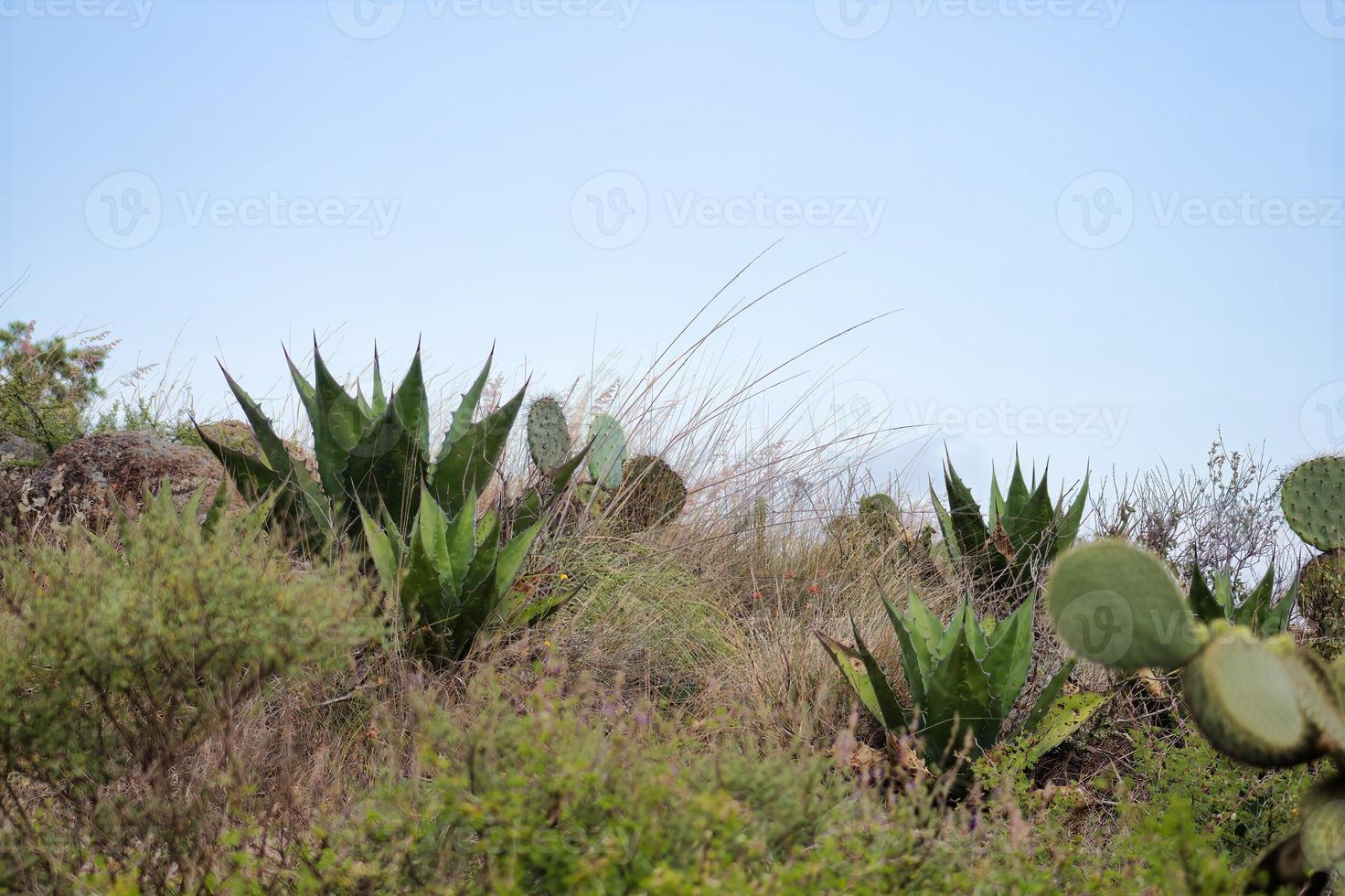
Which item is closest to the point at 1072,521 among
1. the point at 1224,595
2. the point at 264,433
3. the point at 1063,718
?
the point at 1224,595

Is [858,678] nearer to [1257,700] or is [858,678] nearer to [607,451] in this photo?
[1257,700]

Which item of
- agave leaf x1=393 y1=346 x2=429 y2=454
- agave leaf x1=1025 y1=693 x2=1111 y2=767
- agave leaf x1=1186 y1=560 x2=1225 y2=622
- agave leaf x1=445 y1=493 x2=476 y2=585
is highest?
agave leaf x1=393 y1=346 x2=429 y2=454

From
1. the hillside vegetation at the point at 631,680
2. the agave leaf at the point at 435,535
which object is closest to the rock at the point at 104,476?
the hillside vegetation at the point at 631,680

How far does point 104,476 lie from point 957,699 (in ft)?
15.7

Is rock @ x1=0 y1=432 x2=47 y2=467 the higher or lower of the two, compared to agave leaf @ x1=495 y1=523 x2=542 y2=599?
higher

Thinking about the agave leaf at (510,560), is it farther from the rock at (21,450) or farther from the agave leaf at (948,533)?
the rock at (21,450)

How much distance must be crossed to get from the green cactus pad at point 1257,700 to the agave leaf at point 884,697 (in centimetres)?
131

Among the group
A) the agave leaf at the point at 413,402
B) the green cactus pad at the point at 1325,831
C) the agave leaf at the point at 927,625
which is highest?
the agave leaf at the point at 413,402

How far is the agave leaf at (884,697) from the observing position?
343cm

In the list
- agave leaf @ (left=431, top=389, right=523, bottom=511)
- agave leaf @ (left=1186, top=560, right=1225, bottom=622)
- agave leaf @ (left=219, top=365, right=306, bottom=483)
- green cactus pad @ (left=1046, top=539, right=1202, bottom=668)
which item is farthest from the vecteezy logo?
agave leaf @ (left=219, top=365, right=306, bottom=483)

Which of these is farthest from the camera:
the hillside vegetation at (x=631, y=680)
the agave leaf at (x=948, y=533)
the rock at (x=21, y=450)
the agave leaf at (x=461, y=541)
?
the rock at (x=21, y=450)

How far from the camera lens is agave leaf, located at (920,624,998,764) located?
3.36 m

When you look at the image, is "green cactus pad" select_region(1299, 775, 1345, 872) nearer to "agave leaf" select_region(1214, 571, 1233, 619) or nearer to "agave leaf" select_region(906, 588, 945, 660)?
"agave leaf" select_region(906, 588, 945, 660)

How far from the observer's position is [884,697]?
352 centimetres
